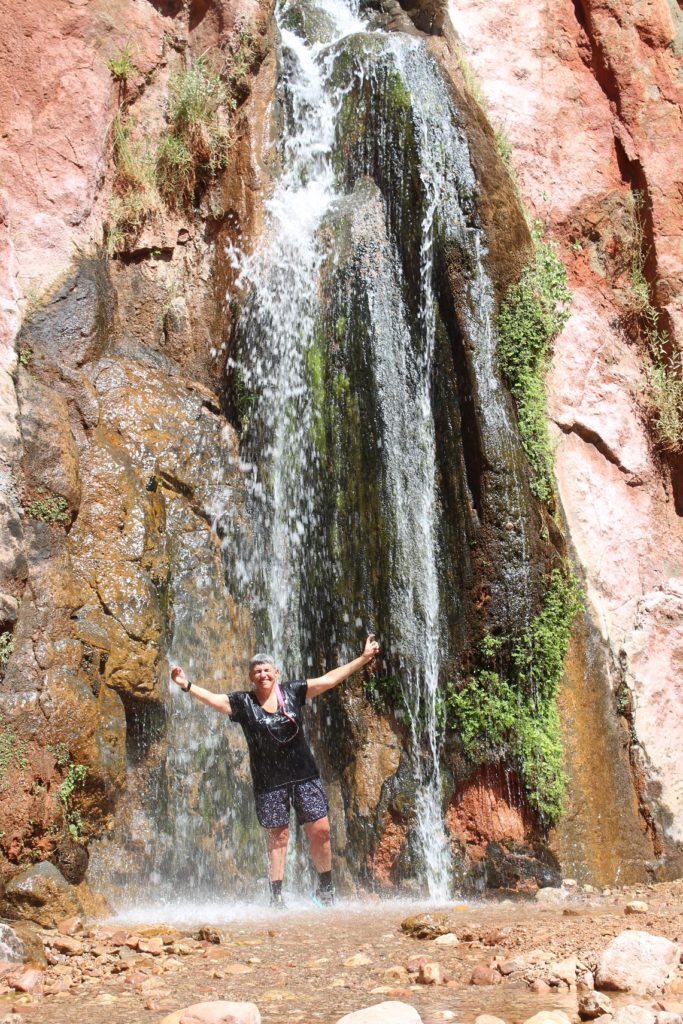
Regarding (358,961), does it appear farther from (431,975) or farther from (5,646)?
(5,646)

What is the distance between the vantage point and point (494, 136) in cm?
898

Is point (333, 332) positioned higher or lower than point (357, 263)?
lower

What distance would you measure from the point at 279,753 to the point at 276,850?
24.9 inches

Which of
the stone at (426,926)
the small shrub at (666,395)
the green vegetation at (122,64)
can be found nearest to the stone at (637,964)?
the stone at (426,926)

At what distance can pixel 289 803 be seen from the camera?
20.6ft

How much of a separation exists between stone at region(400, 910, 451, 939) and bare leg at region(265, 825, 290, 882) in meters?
1.24

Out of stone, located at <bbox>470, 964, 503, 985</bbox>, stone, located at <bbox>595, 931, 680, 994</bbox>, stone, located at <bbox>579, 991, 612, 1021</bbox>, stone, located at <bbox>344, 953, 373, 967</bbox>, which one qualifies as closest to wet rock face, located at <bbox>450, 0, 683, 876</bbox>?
stone, located at <bbox>344, 953, 373, 967</bbox>

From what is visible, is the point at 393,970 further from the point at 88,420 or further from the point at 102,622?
the point at 88,420

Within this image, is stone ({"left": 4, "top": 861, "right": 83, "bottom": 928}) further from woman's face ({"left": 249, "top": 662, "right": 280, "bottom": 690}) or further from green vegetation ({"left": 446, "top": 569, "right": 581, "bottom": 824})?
green vegetation ({"left": 446, "top": 569, "right": 581, "bottom": 824})

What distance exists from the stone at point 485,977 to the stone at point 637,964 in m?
0.43

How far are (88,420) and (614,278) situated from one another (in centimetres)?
482

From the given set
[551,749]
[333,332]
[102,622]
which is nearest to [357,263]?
[333,332]

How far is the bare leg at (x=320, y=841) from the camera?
20.5ft

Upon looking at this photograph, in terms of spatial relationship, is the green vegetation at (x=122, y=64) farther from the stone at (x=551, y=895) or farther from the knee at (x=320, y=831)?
the stone at (x=551, y=895)
